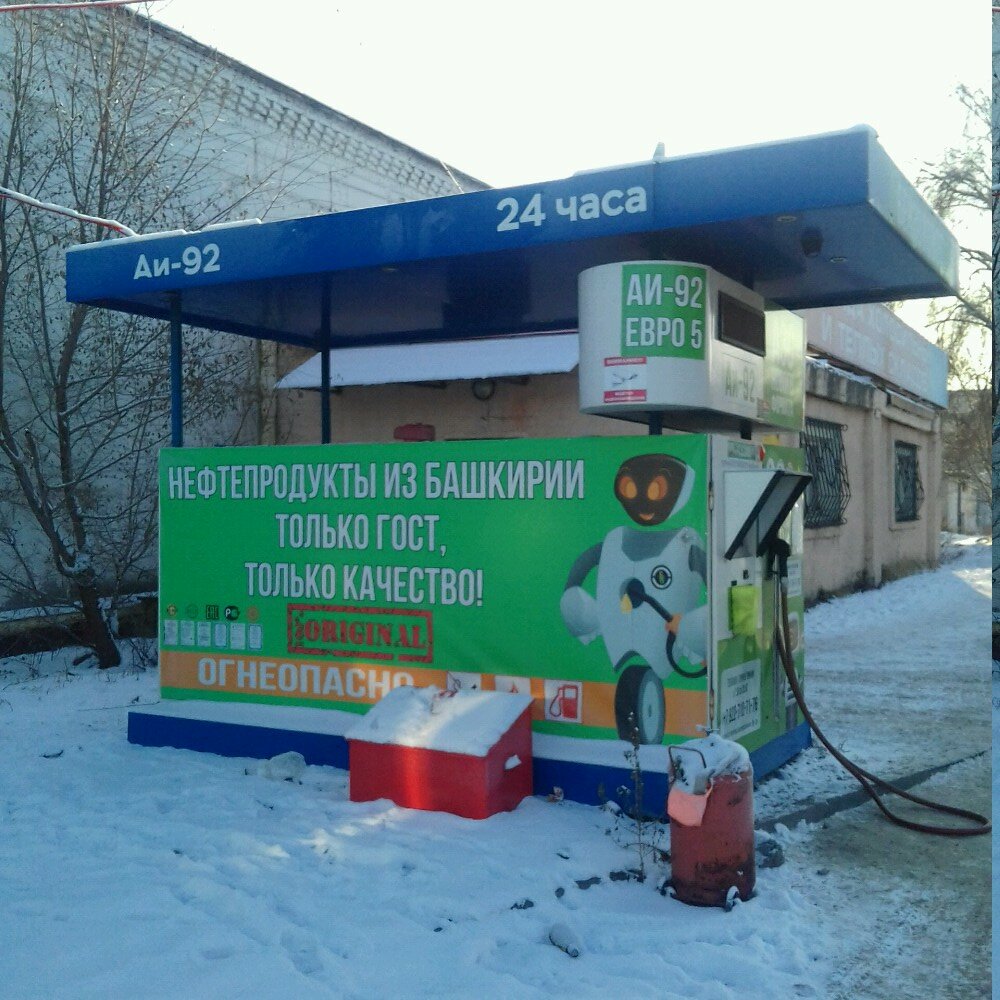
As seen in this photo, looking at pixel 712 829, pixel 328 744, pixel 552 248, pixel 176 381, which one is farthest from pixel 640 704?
pixel 176 381

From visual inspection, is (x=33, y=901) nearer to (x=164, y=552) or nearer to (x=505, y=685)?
(x=505, y=685)

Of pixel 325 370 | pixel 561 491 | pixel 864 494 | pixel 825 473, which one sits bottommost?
pixel 561 491

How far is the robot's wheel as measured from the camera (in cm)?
558

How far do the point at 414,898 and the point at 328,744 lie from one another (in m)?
2.23

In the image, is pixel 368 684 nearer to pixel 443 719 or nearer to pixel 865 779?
pixel 443 719

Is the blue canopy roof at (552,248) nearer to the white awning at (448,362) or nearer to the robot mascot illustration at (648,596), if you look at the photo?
the robot mascot illustration at (648,596)

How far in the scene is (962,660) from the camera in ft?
37.3

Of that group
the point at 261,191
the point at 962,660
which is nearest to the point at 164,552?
the point at 261,191

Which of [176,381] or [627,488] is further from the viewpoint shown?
[176,381]

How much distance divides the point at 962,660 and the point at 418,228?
814cm

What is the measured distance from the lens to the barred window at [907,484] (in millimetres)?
21781

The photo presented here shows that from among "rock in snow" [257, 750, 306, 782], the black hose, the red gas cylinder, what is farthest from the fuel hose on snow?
"rock in snow" [257, 750, 306, 782]

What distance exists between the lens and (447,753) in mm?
5441

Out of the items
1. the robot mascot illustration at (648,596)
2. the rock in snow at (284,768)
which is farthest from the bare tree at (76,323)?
the robot mascot illustration at (648,596)
